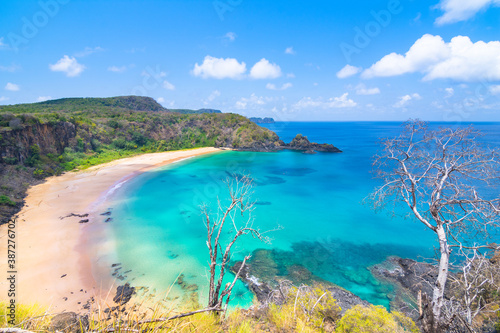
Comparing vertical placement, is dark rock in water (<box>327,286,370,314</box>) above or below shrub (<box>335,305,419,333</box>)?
below

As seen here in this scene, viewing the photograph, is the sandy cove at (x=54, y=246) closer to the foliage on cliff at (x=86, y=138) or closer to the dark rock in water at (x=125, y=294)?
the dark rock in water at (x=125, y=294)

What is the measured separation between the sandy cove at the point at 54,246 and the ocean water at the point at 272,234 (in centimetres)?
148

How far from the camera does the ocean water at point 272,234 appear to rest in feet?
49.6

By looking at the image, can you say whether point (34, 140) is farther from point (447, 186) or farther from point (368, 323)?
point (447, 186)

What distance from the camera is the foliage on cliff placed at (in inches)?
1227

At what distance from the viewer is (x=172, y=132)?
77.7 meters

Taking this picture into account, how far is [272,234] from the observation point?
2138cm

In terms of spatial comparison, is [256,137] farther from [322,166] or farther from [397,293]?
[397,293]

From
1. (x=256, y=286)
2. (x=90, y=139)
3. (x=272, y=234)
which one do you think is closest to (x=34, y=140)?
(x=90, y=139)

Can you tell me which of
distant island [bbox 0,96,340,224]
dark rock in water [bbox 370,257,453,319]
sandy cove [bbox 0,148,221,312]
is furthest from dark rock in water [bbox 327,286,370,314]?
distant island [bbox 0,96,340,224]

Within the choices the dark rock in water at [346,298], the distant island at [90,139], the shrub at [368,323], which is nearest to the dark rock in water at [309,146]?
the distant island at [90,139]

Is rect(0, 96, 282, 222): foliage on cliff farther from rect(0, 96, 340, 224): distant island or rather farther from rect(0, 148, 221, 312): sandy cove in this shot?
rect(0, 148, 221, 312): sandy cove

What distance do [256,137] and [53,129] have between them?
54181 millimetres

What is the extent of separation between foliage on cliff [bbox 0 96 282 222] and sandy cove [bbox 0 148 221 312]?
2545 mm
